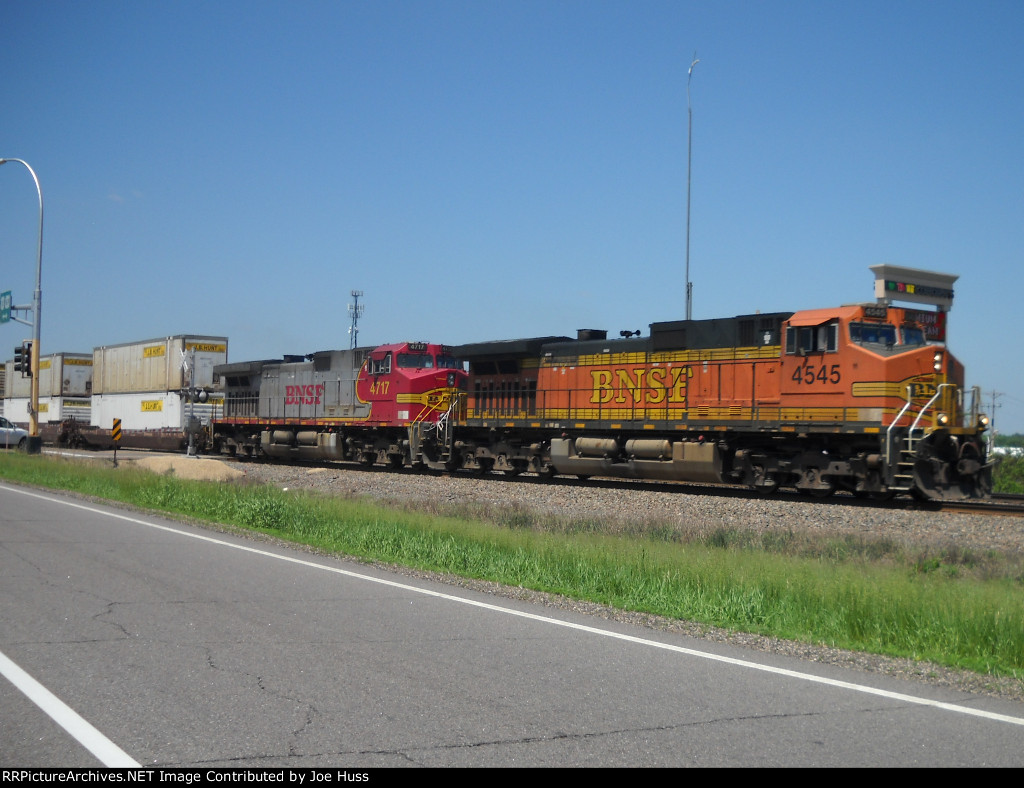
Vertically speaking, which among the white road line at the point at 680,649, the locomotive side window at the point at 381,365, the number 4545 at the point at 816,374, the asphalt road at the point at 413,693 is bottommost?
the white road line at the point at 680,649

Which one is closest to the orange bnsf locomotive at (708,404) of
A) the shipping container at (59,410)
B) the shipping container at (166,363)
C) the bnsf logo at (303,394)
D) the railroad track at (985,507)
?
the railroad track at (985,507)

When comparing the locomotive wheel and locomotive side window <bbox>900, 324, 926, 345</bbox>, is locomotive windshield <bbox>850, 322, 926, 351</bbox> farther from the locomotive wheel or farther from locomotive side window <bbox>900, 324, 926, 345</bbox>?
the locomotive wheel

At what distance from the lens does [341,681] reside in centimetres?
553

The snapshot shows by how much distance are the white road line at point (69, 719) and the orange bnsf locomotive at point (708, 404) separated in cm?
1560

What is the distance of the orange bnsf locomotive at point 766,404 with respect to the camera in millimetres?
17969

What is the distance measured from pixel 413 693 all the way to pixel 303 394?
96.9 feet

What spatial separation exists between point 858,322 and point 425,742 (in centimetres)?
1622

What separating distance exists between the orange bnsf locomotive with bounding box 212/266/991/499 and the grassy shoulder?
5.74 m

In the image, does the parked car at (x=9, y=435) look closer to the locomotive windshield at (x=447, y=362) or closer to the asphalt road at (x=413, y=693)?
the locomotive windshield at (x=447, y=362)

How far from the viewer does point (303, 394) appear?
33938 millimetres

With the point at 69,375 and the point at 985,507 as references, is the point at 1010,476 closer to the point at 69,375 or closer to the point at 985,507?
the point at 985,507

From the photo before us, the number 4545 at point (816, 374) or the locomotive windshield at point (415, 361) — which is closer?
the number 4545 at point (816, 374)

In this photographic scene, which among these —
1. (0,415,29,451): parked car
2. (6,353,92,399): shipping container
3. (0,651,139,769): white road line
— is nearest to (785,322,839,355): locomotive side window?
(0,651,139,769): white road line

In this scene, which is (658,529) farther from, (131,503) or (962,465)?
(131,503)
